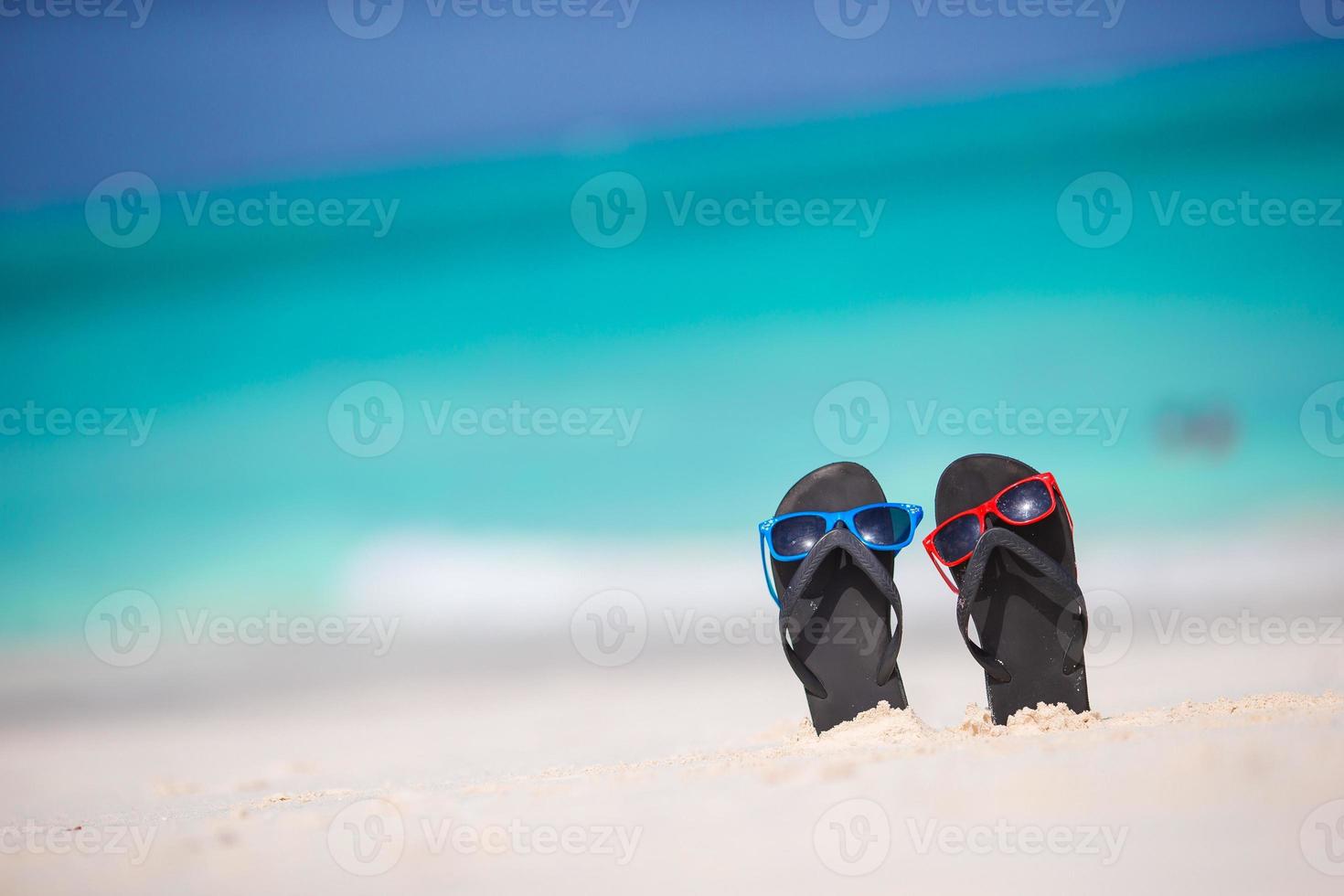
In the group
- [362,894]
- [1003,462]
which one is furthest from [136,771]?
[1003,462]

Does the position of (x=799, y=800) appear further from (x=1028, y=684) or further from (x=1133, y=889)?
(x=1028, y=684)

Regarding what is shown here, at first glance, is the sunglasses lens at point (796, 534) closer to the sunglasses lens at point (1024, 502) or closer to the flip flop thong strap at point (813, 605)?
the flip flop thong strap at point (813, 605)

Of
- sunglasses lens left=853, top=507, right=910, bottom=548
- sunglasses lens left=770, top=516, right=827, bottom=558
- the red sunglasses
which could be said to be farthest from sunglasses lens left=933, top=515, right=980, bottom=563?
sunglasses lens left=770, top=516, right=827, bottom=558

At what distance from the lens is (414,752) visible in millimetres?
4453

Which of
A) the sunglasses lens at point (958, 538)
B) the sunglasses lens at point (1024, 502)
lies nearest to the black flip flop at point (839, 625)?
the sunglasses lens at point (958, 538)

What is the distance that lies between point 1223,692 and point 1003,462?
2123 mm

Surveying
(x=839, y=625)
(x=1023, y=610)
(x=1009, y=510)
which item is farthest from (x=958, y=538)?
(x=839, y=625)

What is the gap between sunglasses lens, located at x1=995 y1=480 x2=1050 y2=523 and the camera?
2.91m

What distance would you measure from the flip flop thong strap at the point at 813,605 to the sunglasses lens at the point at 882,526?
48 millimetres

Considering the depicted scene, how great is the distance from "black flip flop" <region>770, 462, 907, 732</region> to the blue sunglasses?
0.14 feet

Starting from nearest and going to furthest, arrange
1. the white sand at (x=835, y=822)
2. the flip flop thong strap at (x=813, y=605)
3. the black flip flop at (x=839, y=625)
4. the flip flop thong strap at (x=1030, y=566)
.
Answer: the white sand at (x=835, y=822) < the flip flop thong strap at (x=1030, y=566) < the flip flop thong strap at (x=813, y=605) < the black flip flop at (x=839, y=625)

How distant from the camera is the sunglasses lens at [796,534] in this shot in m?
3.13

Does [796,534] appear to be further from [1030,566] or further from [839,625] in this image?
[1030,566]

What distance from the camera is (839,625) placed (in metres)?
3.17
